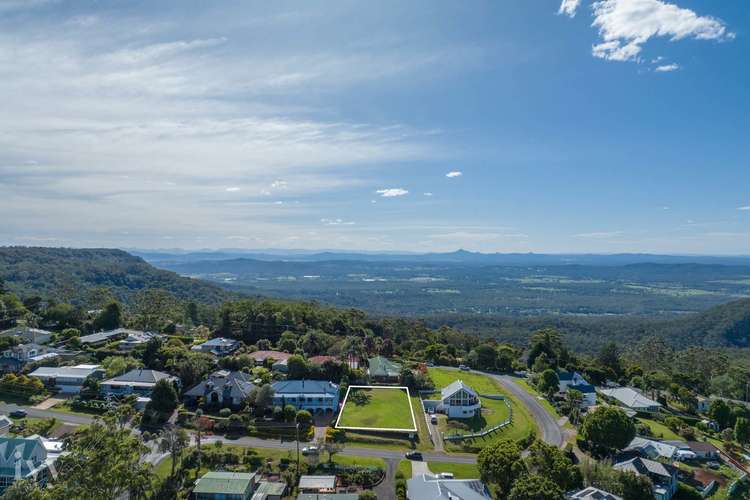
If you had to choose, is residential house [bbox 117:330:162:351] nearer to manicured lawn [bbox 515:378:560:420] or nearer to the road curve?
the road curve

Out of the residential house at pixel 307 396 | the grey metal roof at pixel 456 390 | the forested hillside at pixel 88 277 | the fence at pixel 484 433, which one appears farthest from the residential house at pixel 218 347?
the forested hillside at pixel 88 277

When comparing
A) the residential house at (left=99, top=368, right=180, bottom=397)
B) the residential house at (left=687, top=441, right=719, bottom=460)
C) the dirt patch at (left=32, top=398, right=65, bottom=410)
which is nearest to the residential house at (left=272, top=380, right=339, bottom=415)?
the residential house at (left=99, top=368, right=180, bottom=397)

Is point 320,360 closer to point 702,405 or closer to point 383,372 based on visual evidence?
point 383,372

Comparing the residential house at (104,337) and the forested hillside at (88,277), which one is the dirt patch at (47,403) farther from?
the forested hillside at (88,277)

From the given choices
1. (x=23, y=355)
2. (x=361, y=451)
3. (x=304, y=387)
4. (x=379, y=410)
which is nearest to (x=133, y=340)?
Result: (x=23, y=355)

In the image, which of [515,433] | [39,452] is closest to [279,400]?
[39,452]

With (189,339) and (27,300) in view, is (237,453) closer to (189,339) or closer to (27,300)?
(189,339)
